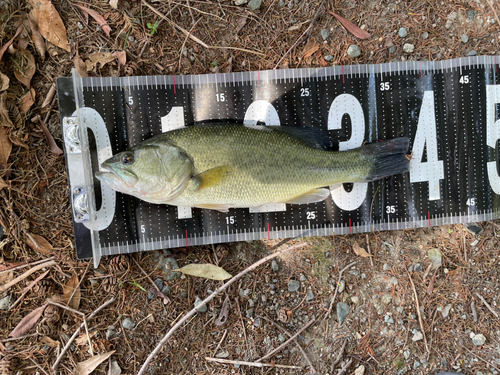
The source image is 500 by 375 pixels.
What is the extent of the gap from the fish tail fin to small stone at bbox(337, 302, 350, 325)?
4.78ft

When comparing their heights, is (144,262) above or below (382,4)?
below

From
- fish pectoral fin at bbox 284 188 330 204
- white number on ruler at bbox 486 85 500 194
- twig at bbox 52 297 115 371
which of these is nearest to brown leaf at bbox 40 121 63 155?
twig at bbox 52 297 115 371

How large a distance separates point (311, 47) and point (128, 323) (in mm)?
3753

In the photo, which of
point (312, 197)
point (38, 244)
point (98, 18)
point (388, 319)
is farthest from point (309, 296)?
point (98, 18)

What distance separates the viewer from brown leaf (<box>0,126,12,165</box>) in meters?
3.35

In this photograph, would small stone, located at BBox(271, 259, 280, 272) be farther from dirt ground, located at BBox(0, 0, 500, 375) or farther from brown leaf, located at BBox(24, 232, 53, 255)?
brown leaf, located at BBox(24, 232, 53, 255)

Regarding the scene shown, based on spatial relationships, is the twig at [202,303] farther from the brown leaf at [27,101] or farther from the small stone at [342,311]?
the brown leaf at [27,101]

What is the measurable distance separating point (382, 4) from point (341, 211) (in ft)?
8.11

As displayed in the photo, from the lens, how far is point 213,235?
11.7 ft

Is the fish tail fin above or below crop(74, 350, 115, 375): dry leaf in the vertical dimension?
above

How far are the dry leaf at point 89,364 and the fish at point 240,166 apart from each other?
70.7 inches

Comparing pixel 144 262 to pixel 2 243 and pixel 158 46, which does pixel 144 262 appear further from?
pixel 158 46

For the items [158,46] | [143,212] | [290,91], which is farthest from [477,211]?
[158,46]

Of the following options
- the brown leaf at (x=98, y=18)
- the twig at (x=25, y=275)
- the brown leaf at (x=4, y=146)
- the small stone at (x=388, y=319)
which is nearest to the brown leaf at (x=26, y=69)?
the brown leaf at (x=4, y=146)
